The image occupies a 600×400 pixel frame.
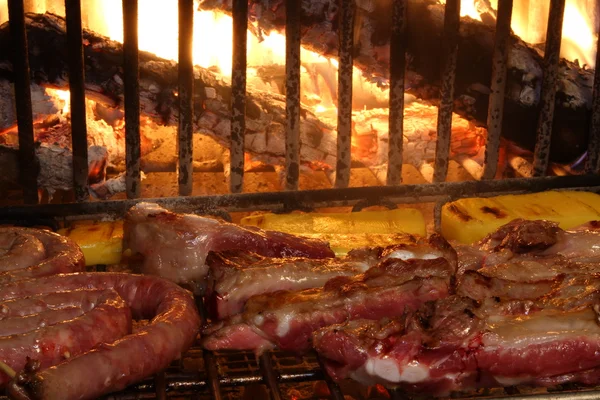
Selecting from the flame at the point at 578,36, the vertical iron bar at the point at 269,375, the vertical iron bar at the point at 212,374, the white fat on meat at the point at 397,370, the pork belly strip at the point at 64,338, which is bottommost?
the vertical iron bar at the point at 269,375

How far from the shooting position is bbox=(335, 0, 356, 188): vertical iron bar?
4770mm

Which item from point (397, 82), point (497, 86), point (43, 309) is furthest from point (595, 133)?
point (43, 309)

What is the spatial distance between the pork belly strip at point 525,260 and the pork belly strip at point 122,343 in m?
1.34

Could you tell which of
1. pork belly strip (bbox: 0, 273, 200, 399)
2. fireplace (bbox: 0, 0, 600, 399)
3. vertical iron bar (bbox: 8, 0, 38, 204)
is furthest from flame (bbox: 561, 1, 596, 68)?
pork belly strip (bbox: 0, 273, 200, 399)

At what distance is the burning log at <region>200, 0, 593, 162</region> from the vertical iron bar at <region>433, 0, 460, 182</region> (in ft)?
1.13

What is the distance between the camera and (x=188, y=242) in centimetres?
388

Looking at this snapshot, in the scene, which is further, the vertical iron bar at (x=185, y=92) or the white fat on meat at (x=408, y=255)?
the vertical iron bar at (x=185, y=92)

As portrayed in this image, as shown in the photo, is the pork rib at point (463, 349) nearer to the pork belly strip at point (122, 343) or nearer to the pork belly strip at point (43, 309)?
the pork belly strip at point (122, 343)

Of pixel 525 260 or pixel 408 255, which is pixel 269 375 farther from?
pixel 525 260

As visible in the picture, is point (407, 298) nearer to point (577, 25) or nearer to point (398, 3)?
point (398, 3)

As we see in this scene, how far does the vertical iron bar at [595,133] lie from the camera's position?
5246 mm

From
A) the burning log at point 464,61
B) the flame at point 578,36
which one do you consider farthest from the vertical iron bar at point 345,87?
the flame at point 578,36

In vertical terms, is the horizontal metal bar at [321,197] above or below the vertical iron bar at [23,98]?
below

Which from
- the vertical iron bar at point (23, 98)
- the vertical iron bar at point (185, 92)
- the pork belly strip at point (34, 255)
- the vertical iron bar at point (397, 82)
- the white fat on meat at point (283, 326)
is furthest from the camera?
the vertical iron bar at point (397, 82)
